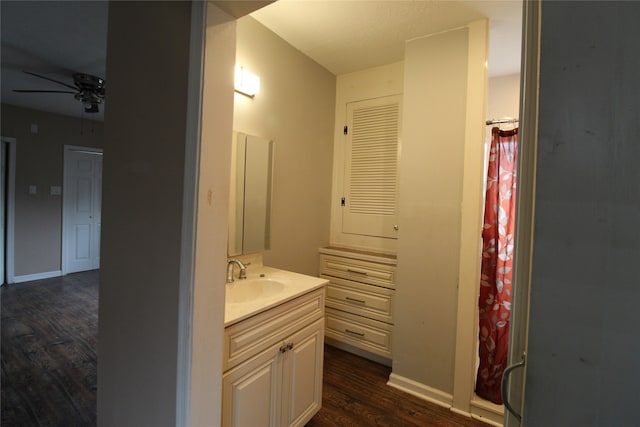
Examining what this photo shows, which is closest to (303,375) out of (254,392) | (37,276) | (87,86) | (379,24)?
(254,392)

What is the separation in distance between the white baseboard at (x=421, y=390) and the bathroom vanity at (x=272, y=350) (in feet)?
2.29

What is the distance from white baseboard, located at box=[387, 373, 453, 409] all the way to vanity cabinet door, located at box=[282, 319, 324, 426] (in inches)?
27.4

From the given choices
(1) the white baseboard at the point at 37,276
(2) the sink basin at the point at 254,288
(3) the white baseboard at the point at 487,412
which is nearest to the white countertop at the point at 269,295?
(2) the sink basin at the point at 254,288

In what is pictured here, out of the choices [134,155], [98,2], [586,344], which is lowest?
[586,344]

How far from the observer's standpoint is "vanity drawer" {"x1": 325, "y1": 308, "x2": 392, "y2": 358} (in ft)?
7.81

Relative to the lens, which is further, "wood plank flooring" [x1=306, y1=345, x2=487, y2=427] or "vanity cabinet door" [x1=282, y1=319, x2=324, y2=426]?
"wood plank flooring" [x1=306, y1=345, x2=487, y2=427]

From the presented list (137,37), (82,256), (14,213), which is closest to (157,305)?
(137,37)

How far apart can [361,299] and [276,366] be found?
3.86 feet

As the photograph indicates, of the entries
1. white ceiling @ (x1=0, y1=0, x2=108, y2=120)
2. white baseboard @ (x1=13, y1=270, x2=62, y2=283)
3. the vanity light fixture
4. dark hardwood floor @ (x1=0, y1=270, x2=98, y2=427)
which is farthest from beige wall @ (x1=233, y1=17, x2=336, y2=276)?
white baseboard @ (x1=13, y1=270, x2=62, y2=283)

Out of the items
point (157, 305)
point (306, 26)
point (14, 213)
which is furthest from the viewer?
point (14, 213)

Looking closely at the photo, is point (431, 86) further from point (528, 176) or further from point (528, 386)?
point (528, 386)

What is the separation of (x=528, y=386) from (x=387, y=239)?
2.13 m

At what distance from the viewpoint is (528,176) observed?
1.61 ft

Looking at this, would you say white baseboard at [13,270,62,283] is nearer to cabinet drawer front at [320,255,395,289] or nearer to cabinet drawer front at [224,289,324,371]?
cabinet drawer front at [320,255,395,289]
